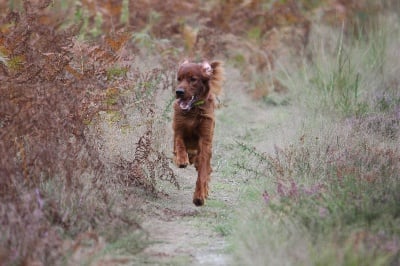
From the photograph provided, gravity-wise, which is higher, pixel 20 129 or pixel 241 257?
pixel 20 129

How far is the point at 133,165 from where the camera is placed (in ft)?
21.9

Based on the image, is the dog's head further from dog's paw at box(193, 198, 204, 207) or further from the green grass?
dog's paw at box(193, 198, 204, 207)

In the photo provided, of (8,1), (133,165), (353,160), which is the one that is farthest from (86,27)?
(353,160)

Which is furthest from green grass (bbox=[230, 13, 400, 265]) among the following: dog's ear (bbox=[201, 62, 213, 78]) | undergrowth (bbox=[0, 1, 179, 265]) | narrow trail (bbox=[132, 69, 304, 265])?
undergrowth (bbox=[0, 1, 179, 265])

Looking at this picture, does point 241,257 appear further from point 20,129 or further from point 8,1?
point 8,1

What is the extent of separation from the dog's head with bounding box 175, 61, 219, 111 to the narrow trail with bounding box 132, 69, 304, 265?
0.88 meters

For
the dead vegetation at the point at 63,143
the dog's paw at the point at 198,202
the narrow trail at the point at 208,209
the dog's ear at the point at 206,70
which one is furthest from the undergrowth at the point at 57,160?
the dog's ear at the point at 206,70

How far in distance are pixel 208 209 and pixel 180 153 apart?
0.58m

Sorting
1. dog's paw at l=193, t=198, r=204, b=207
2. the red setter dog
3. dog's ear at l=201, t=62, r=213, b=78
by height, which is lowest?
dog's paw at l=193, t=198, r=204, b=207

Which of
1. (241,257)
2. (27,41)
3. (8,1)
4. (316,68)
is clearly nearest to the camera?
(241,257)

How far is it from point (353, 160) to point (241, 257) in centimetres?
221

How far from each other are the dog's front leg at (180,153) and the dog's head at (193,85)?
293 millimetres

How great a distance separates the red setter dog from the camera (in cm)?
696

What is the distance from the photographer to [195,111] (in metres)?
7.06
